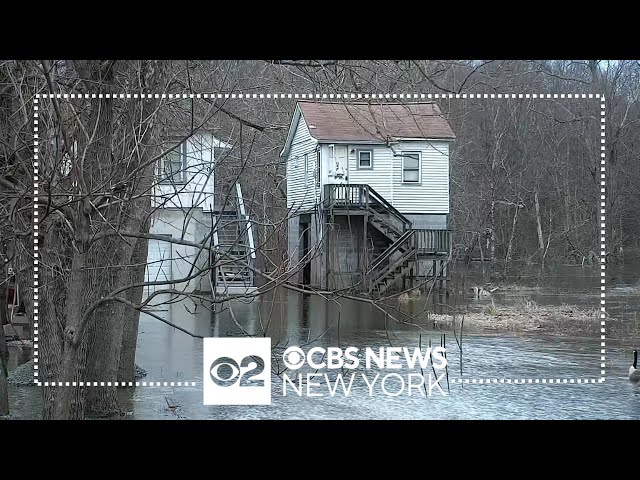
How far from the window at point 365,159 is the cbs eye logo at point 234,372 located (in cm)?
162

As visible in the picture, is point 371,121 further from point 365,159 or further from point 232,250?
point 232,250

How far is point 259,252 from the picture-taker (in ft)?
14.7

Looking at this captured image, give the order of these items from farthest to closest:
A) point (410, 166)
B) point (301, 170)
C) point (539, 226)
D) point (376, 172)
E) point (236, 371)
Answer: point (539, 226), point (376, 172), point (301, 170), point (410, 166), point (236, 371)

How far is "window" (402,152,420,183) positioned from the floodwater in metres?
0.91

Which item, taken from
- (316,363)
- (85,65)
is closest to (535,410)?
(316,363)

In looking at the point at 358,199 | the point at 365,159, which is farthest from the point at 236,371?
the point at 365,159

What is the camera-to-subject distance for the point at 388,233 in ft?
19.3

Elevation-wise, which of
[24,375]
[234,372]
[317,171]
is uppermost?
[317,171]

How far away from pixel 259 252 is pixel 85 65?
1891 millimetres

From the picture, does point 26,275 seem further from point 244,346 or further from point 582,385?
point 582,385

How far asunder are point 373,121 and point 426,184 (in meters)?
0.85

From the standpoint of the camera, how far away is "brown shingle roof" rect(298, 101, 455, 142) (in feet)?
18.8

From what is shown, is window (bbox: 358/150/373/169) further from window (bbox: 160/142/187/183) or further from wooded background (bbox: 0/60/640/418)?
window (bbox: 160/142/187/183)

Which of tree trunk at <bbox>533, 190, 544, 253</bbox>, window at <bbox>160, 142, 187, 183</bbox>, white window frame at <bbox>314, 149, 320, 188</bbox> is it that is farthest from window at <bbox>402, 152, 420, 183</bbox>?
tree trunk at <bbox>533, 190, 544, 253</bbox>
